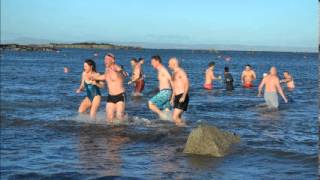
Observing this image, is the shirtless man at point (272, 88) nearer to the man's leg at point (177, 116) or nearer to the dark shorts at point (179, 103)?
the man's leg at point (177, 116)

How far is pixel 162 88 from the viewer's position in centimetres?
1232

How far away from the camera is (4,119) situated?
13.7 m

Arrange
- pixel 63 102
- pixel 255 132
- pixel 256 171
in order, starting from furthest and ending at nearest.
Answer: pixel 63 102 → pixel 255 132 → pixel 256 171

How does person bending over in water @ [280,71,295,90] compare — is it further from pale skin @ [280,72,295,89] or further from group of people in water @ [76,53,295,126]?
group of people in water @ [76,53,295,126]

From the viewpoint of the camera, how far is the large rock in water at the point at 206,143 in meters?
9.09

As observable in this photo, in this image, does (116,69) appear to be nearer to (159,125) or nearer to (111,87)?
(111,87)

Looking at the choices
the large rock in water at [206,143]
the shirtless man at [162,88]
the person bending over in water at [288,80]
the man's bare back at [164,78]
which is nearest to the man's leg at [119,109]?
the shirtless man at [162,88]

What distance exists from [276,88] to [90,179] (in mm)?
10550

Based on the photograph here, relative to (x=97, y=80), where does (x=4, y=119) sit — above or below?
below

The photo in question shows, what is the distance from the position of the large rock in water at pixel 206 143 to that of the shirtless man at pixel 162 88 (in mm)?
2816

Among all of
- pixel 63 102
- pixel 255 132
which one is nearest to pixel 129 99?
pixel 63 102

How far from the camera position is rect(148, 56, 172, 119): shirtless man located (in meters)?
12.1

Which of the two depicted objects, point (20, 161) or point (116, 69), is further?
point (116, 69)

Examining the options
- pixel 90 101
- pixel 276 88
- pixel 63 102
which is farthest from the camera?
pixel 63 102
